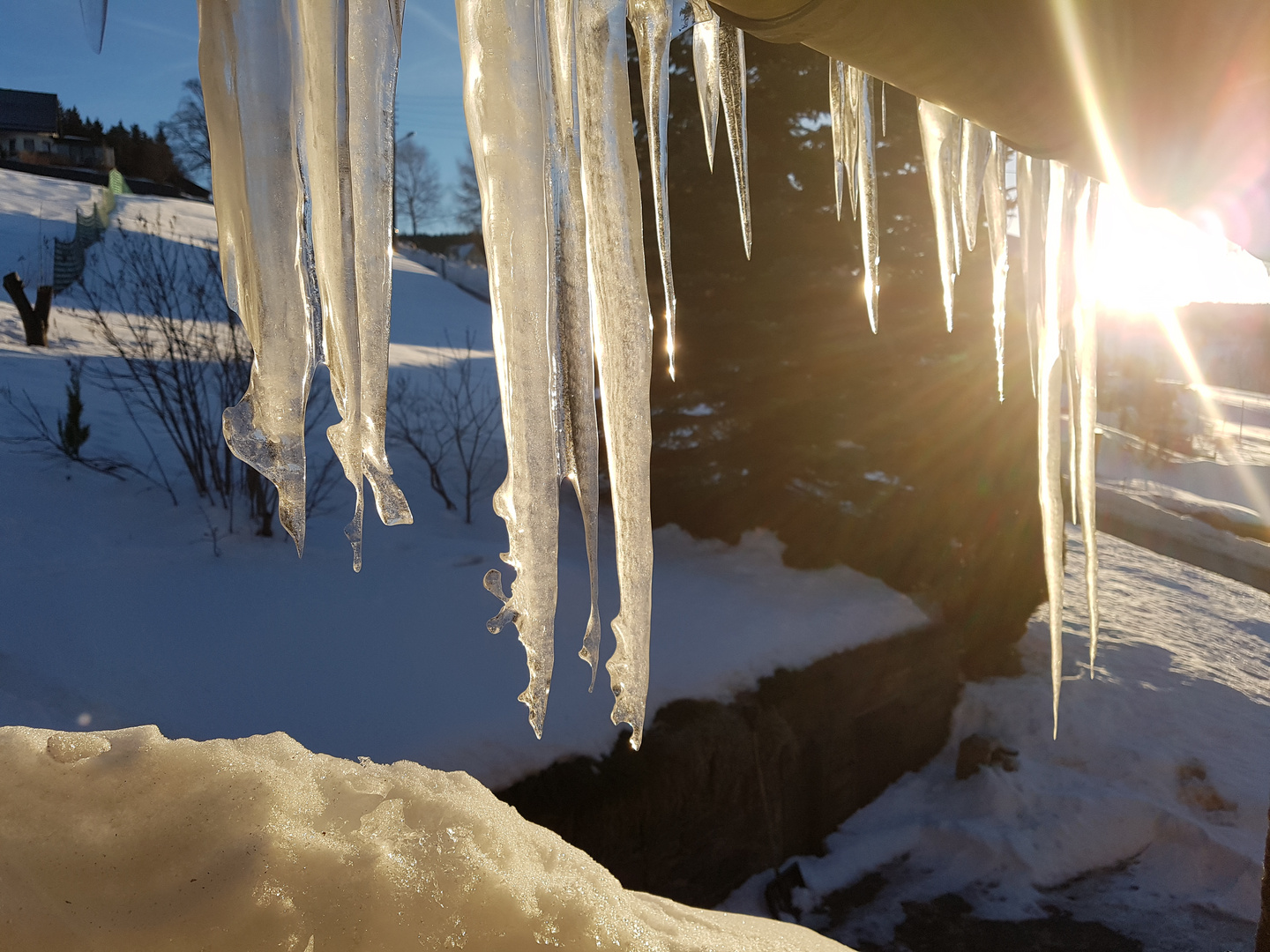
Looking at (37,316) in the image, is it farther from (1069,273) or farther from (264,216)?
(1069,273)

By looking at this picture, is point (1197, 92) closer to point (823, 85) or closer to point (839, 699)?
point (839, 699)

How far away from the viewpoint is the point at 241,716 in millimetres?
4676

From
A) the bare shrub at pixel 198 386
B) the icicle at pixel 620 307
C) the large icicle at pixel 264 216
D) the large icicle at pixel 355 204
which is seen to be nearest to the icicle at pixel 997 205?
the icicle at pixel 620 307

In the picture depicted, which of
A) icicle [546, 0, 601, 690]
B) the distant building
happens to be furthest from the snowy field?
the distant building

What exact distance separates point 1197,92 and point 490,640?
17.9 feet

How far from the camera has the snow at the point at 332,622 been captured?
15.3ft

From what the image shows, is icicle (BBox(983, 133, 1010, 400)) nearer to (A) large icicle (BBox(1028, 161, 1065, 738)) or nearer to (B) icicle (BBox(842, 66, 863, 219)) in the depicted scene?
(A) large icicle (BBox(1028, 161, 1065, 738))

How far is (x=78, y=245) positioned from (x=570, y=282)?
16097mm

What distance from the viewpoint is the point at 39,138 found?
728 inches

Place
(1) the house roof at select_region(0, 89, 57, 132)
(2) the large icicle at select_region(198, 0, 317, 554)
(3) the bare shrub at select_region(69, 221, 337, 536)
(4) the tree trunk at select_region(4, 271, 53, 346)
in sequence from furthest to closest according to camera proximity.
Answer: (1) the house roof at select_region(0, 89, 57, 132) < (4) the tree trunk at select_region(4, 271, 53, 346) < (3) the bare shrub at select_region(69, 221, 337, 536) < (2) the large icicle at select_region(198, 0, 317, 554)

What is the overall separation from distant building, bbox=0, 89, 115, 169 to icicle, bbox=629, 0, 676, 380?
19.5m

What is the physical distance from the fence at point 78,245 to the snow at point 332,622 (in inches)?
156

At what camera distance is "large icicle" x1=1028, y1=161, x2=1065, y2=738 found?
2.18m

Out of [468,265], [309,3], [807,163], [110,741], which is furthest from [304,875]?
[468,265]
